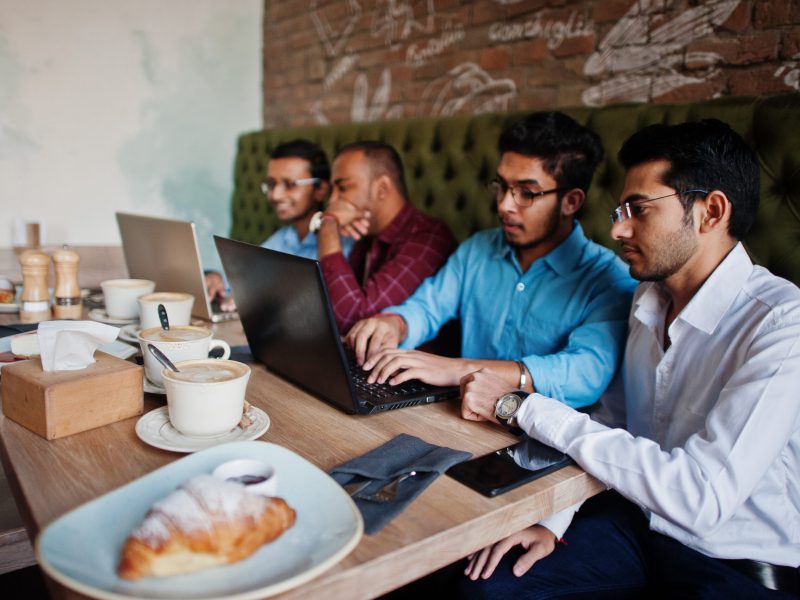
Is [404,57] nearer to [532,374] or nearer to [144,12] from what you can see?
[144,12]

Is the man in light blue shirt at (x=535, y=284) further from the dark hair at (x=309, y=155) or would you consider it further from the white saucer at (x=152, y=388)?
the dark hair at (x=309, y=155)

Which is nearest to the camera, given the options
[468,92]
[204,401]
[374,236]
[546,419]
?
[204,401]

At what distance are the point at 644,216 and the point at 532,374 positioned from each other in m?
0.36

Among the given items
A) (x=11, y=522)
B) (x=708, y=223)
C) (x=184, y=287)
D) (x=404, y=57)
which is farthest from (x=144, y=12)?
(x=708, y=223)

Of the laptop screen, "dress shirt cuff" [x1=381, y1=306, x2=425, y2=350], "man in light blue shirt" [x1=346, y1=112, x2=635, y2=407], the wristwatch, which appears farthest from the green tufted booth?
the laptop screen

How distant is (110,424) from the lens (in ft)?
2.90

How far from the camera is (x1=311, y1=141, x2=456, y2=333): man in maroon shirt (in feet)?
5.81

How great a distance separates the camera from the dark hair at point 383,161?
208 centimetres

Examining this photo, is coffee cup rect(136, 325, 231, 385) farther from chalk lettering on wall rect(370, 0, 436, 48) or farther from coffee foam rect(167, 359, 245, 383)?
chalk lettering on wall rect(370, 0, 436, 48)

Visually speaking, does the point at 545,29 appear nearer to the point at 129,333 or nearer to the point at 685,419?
the point at 685,419

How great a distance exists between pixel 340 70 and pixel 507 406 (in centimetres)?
254

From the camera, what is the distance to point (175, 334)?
3.46 feet

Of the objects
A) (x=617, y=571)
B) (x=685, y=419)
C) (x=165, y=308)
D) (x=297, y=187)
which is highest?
(x=297, y=187)

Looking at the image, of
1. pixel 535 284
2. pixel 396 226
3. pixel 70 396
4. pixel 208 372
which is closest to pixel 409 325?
pixel 535 284
